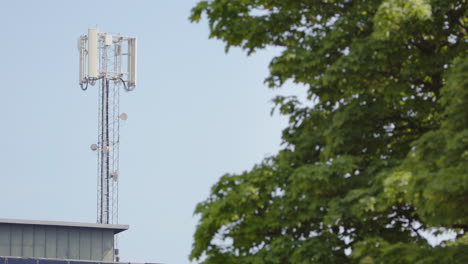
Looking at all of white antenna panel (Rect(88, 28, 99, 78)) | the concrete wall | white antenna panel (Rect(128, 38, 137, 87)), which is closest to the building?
the concrete wall

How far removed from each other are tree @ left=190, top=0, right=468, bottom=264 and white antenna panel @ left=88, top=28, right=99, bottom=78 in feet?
152

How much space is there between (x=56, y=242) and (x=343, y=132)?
41.2m

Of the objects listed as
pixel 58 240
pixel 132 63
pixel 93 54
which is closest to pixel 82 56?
pixel 93 54

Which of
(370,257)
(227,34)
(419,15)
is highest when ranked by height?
(227,34)

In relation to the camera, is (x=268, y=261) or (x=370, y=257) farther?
(x=268, y=261)

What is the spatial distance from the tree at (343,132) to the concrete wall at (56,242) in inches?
1487

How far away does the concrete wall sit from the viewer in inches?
2152

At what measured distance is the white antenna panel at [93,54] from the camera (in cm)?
Result: 6531

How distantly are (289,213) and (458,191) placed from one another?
161 inches

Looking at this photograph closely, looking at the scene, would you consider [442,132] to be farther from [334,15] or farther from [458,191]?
[334,15]

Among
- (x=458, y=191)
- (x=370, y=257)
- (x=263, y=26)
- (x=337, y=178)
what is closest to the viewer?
(x=458, y=191)

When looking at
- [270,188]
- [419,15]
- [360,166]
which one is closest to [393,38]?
[419,15]

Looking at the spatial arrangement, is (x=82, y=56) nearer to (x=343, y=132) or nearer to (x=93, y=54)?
(x=93, y=54)

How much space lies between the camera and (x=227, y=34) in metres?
19.5
